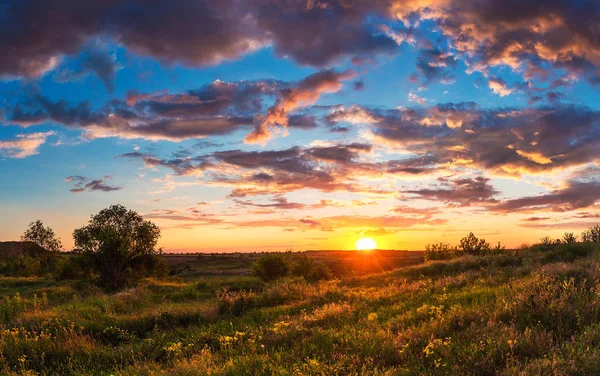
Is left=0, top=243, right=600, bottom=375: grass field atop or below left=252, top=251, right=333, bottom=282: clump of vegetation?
atop

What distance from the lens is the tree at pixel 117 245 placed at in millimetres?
31531

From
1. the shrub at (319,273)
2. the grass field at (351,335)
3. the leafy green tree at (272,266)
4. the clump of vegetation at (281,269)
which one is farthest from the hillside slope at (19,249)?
the grass field at (351,335)

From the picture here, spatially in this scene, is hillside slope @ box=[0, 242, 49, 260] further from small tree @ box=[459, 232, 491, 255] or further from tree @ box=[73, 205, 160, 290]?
small tree @ box=[459, 232, 491, 255]

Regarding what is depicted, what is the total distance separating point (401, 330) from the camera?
26.9 feet

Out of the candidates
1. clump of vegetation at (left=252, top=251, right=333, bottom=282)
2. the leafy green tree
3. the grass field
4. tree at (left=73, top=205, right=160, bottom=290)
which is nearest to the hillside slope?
tree at (left=73, top=205, right=160, bottom=290)

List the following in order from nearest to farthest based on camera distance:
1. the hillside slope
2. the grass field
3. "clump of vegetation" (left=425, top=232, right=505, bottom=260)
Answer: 1. the grass field
2. "clump of vegetation" (left=425, top=232, right=505, bottom=260)
3. the hillside slope

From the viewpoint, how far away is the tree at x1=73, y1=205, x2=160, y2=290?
31531 mm

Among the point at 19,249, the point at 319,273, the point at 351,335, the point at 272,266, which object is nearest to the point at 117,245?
the point at 272,266

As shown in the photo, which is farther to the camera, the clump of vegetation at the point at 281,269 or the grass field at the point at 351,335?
the clump of vegetation at the point at 281,269

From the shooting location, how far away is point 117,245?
104 feet

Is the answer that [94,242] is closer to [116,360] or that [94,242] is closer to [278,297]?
[278,297]

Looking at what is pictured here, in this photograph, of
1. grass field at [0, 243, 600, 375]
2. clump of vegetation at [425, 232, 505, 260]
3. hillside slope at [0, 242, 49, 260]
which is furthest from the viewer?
hillside slope at [0, 242, 49, 260]

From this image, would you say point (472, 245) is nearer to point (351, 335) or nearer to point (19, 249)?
point (351, 335)

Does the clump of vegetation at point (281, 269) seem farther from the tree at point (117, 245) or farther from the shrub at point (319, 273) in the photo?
the tree at point (117, 245)
